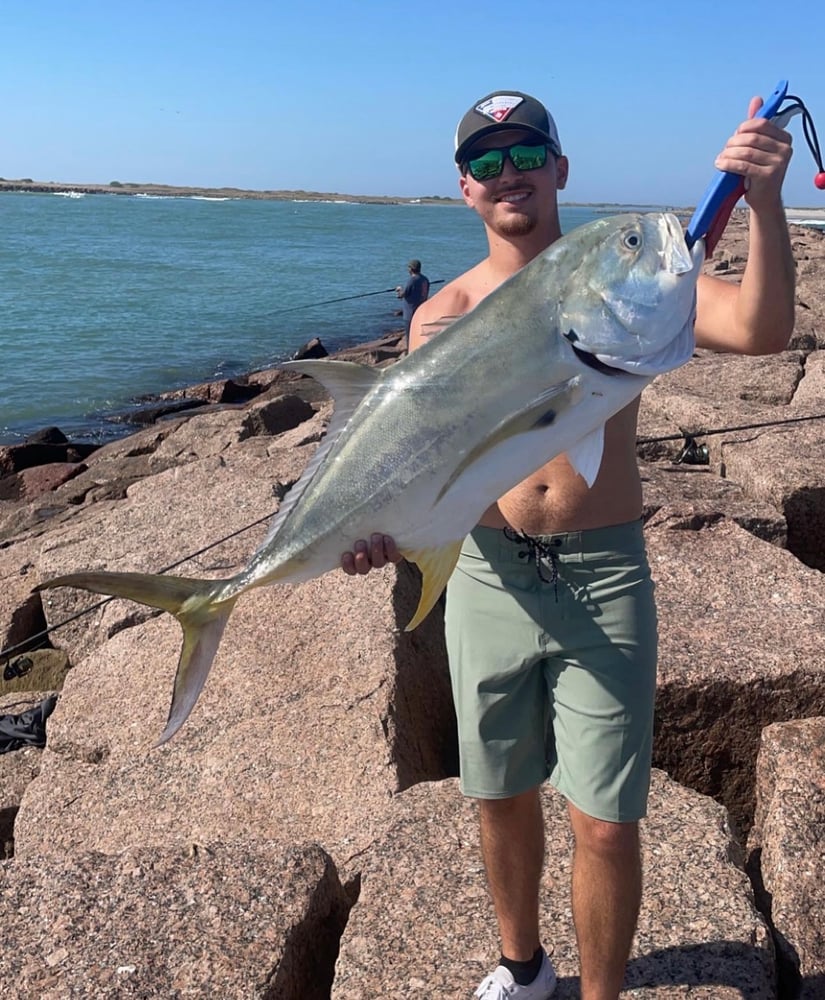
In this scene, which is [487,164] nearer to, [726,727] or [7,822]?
[726,727]

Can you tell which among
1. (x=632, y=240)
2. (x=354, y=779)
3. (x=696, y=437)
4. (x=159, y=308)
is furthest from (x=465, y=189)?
(x=159, y=308)

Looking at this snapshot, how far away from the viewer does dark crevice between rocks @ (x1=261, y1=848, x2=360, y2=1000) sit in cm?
262

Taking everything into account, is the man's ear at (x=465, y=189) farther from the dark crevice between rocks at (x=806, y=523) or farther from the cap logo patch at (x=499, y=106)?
the dark crevice between rocks at (x=806, y=523)

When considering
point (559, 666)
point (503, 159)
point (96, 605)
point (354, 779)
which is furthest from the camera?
point (96, 605)

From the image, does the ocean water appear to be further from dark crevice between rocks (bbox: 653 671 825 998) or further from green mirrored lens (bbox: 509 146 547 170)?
green mirrored lens (bbox: 509 146 547 170)

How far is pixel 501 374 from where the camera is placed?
221 centimetres

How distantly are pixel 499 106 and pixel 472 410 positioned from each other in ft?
3.53

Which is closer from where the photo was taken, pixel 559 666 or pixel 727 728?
pixel 559 666

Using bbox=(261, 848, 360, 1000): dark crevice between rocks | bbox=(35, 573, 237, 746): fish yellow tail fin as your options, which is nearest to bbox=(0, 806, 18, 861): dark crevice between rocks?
bbox=(261, 848, 360, 1000): dark crevice between rocks

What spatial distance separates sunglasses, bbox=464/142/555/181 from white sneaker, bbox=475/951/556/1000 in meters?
2.19

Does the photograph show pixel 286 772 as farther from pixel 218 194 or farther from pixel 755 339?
pixel 218 194

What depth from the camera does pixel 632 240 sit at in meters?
2.09

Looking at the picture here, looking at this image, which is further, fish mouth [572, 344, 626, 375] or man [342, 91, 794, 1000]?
man [342, 91, 794, 1000]

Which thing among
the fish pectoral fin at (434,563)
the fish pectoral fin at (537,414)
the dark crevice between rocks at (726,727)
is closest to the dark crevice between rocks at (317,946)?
the fish pectoral fin at (434,563)
